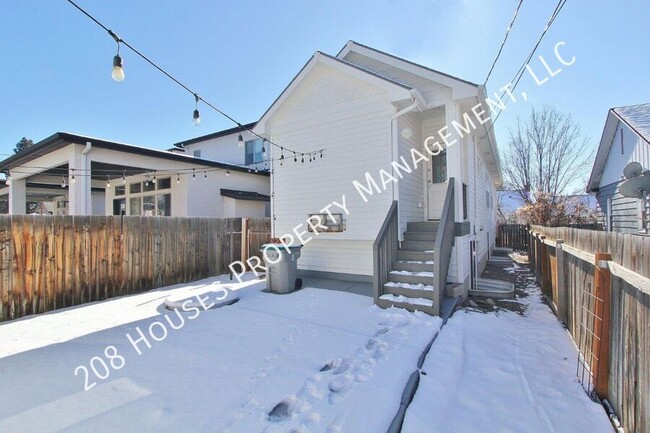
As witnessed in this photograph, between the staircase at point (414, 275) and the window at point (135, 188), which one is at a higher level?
the window at point (135, 188)

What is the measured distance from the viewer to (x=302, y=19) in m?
7.37

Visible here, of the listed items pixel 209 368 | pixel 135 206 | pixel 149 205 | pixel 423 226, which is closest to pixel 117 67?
pixel 209 368

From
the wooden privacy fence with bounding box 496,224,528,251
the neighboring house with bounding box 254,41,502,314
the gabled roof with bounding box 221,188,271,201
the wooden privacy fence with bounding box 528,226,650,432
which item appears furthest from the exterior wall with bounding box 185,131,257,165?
the wooden privacy fence with bounding box 496,224,528,251

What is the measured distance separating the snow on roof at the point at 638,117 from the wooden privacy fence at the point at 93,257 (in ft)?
43.7

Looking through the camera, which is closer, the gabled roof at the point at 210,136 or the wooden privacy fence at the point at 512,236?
the gabled roof at the point at 210,136

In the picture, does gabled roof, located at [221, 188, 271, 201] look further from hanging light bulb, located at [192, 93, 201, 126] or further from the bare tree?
the bare tree

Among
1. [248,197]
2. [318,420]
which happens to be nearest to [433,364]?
[318,420]

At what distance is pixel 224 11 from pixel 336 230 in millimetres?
5835

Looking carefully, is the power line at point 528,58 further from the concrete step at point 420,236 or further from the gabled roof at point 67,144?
the gabled roof at point 67,144

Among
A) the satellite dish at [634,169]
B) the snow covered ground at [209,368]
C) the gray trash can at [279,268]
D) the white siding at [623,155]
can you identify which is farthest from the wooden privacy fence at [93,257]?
the white siding at [623,155]

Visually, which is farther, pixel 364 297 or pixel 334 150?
pixel 334 150

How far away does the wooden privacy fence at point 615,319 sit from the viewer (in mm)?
2053

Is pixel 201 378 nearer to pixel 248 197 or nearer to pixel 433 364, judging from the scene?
pixel 433 364

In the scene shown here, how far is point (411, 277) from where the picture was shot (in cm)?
542
